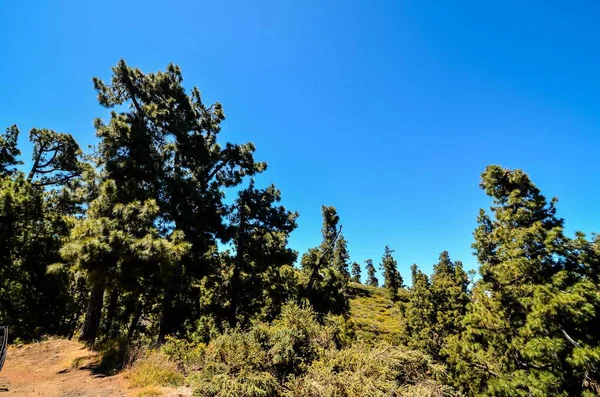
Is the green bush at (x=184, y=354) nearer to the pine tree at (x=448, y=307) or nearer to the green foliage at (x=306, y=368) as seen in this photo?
the green foliage at (x=306, y=368)

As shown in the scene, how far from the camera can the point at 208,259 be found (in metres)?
18.3

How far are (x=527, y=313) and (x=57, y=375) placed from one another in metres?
17.7

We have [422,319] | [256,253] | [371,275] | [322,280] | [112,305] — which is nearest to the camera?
[112,305]

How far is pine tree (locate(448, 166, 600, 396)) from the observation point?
9.95 metres

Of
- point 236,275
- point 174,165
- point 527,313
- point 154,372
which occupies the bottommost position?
point 154,372

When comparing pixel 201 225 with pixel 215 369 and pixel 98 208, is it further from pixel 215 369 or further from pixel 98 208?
pixel 215 369

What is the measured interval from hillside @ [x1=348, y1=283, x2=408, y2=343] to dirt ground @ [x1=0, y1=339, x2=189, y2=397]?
37211 millimetres

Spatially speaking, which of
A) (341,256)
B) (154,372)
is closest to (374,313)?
(341,256)

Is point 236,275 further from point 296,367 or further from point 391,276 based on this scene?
point 391,276

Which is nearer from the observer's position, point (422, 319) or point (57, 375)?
point (57, 375)

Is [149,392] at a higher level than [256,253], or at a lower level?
lower

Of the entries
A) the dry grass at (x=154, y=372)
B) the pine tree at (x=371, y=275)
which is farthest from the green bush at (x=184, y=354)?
the pine tree at (x=371, y=275)

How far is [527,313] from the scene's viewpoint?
11281 mm

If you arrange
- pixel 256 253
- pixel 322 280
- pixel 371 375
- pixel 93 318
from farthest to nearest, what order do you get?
1. pixel 322 280
2. pixel 256 253
3. pixel 93 318
4. pixel 371 375
